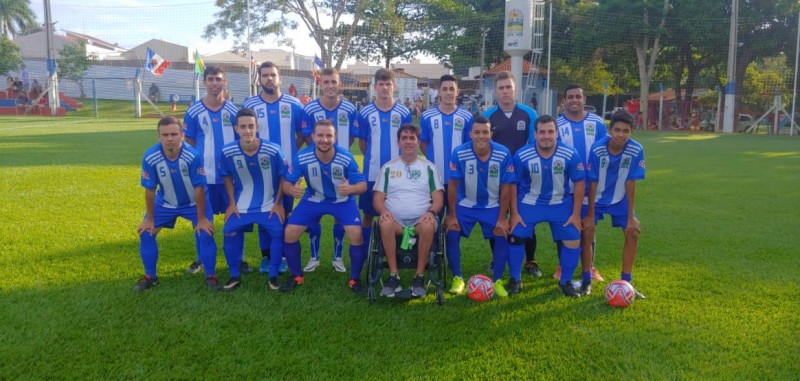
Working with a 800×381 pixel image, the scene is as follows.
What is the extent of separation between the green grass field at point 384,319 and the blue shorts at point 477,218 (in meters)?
0.61

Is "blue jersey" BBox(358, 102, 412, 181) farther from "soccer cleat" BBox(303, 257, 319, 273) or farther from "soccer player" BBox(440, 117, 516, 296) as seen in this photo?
"soccer cleat" BBox(303, 257, 319, 273)

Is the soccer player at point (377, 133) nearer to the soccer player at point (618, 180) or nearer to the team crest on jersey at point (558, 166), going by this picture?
the team crest on jersey at point (558, 166)

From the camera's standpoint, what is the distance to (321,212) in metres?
4.82

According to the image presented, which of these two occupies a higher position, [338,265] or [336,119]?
[336,119]

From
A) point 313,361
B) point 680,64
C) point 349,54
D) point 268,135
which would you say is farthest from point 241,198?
point 680,64

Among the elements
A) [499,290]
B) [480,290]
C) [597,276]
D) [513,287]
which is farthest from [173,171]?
[597,276]

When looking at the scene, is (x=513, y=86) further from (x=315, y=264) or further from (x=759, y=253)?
(x=759, y=253)

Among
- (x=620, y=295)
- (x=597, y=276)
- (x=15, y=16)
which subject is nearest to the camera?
(x=620, y=295)

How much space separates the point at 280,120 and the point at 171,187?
46.2 inches

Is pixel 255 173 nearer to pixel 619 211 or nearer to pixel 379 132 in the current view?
pixel 379 132

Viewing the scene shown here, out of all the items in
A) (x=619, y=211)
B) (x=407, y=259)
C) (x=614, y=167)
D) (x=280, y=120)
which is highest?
(x=280, y=120)

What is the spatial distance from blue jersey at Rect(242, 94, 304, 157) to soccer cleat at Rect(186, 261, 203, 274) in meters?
1.26

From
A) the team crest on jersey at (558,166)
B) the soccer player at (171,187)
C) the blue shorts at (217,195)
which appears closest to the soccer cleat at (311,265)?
the soccer player at (171,187)

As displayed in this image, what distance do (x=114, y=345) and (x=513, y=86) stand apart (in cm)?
371
